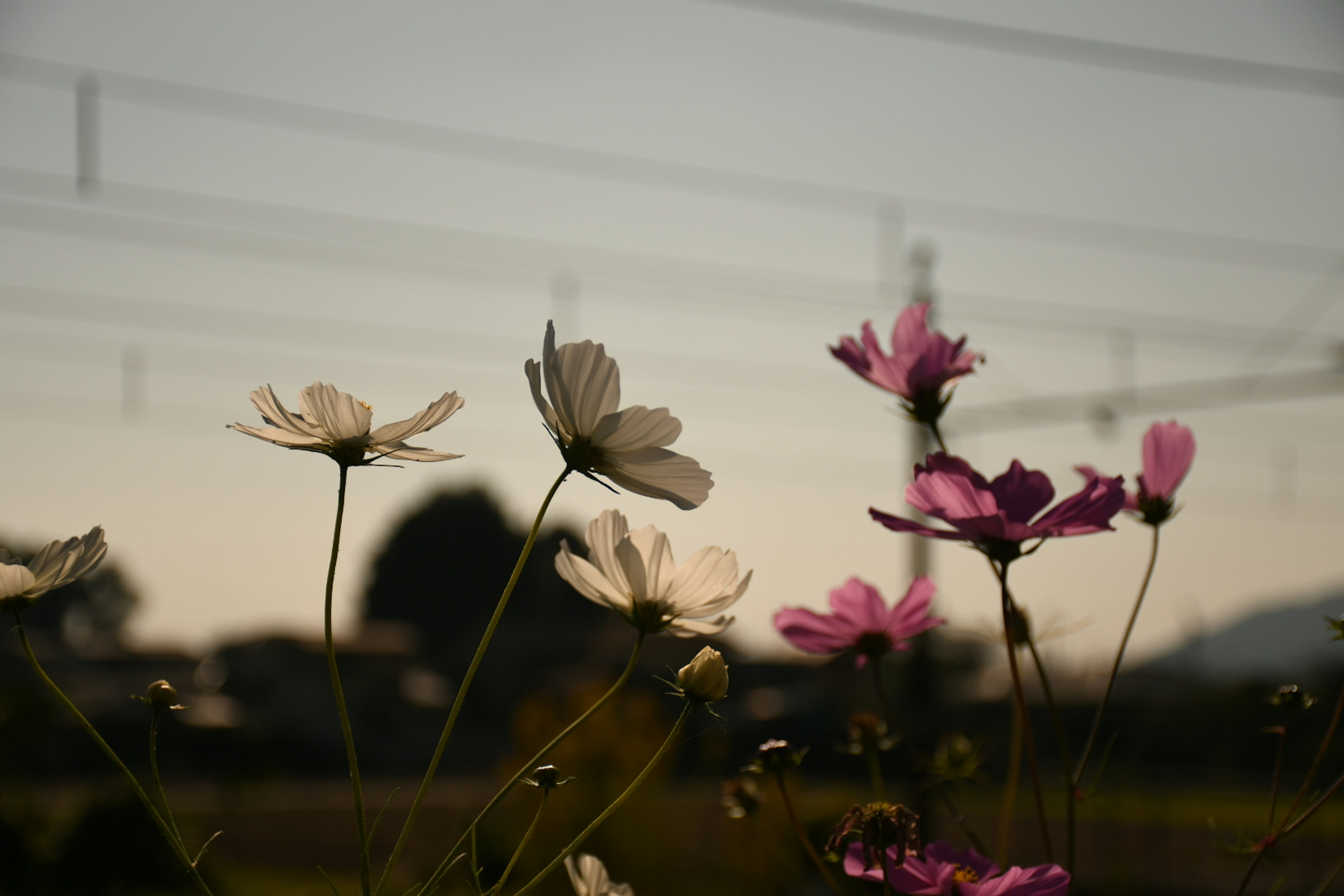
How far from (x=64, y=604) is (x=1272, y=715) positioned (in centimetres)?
4381

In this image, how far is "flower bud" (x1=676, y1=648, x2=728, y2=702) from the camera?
0.61 m

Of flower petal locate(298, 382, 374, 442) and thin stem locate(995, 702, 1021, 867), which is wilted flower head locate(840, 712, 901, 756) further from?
flower petal locate(298, 382, 374, 442)

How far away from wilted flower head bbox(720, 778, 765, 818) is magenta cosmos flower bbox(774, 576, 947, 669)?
0.13 m

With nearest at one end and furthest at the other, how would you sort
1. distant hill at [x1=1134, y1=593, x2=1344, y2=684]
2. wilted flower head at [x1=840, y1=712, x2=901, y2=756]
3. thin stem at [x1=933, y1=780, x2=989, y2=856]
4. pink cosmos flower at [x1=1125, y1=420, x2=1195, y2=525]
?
1. thin stem at [x1=933, y1=780, x2=989, y2=856]
2. pink cosmos flower at [x1=1125, y1=420, x2=1195, y2=525]
3. wilted flower head at [x1=840, y1=712, x2=901, y2=756]
4. distant hill at [x1=1134, y1=593, x2=1344, y2=684]

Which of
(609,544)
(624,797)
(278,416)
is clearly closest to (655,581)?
(609,544)

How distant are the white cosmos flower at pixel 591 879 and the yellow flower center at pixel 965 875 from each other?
21cm

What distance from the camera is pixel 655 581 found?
651 mm

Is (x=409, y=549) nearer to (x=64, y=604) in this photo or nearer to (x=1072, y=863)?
(x=64, y=604)

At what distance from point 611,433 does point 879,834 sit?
288 millimetres

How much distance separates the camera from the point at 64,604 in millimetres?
42594

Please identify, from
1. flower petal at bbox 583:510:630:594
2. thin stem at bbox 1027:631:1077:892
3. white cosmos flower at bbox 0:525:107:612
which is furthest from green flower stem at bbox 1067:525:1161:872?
white cosmos flower at bbox 0:525:107:612

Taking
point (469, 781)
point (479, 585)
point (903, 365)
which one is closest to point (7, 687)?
point (903, 365)

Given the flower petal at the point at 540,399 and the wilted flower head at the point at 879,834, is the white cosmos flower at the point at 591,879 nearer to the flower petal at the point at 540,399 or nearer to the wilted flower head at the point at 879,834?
the wilted flower head at the point at 879,834

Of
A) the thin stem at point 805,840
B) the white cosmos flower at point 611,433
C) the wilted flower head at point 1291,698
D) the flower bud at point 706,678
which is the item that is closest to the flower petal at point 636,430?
the white cosmos flower at point 611,433
